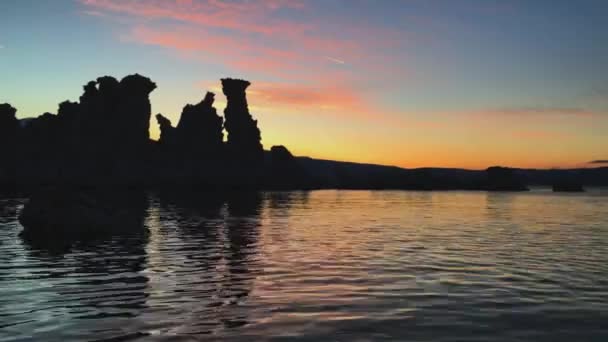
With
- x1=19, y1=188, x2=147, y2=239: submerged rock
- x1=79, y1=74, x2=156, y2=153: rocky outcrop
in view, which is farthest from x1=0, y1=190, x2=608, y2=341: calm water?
x1=79, y1=74, x2=156, y2=153: rocky outcrop

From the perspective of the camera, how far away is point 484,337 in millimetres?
10633

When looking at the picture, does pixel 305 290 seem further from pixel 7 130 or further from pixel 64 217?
pixel 7 130

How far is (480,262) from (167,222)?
28.8 meters

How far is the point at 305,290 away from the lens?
15.3 m

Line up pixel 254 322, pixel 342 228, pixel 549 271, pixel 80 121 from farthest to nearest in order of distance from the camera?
pixel 80 121 < pixel 342 228 < pixel 549 271 < pixel 254 322

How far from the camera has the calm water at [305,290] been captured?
436 inches

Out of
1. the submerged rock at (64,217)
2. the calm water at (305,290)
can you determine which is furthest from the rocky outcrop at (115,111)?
Answer: the calm water at (305,290)

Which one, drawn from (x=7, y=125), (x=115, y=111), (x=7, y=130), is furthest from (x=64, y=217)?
(x=7, y=130)

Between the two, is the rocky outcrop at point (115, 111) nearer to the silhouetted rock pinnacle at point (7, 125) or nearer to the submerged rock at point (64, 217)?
the silhouetted rock pinnacle at point (7, 125)

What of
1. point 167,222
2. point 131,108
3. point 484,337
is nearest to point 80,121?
point 131,108

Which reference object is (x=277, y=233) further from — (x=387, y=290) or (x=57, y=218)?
(x=387, y=290)

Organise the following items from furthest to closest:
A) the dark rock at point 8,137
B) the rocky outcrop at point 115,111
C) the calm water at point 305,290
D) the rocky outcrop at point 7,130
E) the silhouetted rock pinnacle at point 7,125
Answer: the rocky outcrop at point 115,111, the rocky outcrop at point 7,130, the silhouetted rock pinnacle at point 7,125, the dark rock at point 8,137, the calm water at point 305,290

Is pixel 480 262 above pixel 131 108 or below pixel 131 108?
below

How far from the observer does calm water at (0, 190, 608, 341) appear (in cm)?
1107
